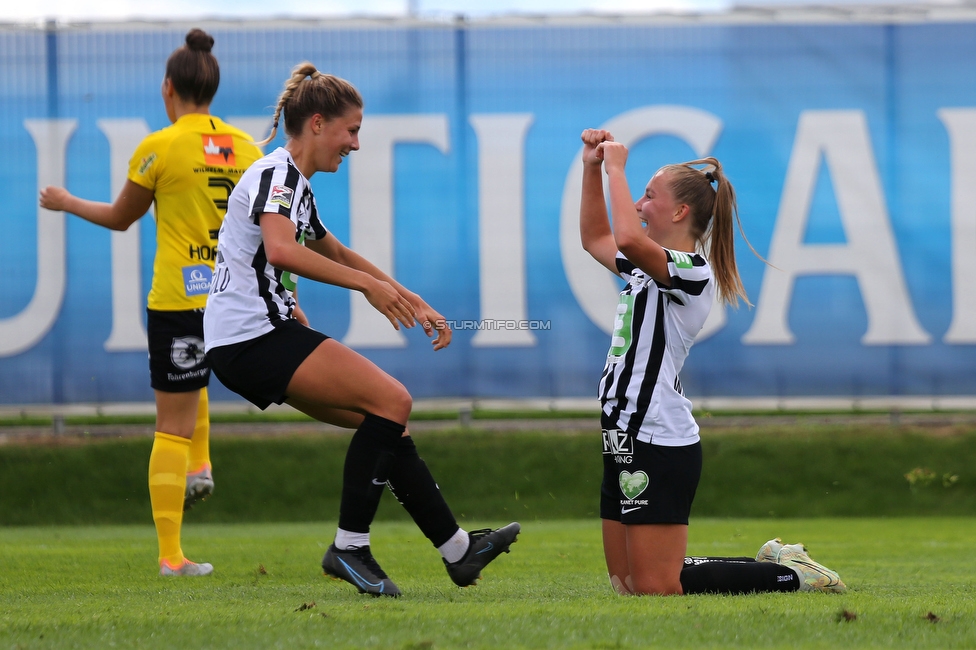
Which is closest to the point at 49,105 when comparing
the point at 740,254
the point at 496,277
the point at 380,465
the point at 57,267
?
the point at 57,267

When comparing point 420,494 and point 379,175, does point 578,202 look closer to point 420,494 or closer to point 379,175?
point 379,175

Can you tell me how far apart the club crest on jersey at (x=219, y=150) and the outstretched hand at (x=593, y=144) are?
157 cm

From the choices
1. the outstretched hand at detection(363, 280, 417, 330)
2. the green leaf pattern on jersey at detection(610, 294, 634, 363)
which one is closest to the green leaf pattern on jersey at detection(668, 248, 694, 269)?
the green leaf pattern on jersey at detection(610, 294, 634, 363)

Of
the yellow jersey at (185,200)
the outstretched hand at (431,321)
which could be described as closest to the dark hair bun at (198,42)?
the yellow jersey at (185,200)

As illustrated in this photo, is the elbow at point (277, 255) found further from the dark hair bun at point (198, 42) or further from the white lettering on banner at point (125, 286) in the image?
the white lettering on banner at point (125, 286)

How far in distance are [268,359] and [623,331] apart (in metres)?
1.15

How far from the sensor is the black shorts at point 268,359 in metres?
3.27

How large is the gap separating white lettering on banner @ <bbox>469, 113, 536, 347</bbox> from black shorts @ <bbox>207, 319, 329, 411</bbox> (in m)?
4.57

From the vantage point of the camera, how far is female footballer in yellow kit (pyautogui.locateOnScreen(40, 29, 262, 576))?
433 cm

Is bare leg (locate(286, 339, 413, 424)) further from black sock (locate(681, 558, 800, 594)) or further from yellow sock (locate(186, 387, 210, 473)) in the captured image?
yellow sock (locate(186, 387, 210, 473))

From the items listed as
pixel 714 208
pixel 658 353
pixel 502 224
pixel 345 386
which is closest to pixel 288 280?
pixel 345 386

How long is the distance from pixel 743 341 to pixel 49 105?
215 inches

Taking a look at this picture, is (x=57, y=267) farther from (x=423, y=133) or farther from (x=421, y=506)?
(x=421, y=506)

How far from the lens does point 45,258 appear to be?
808 cm
